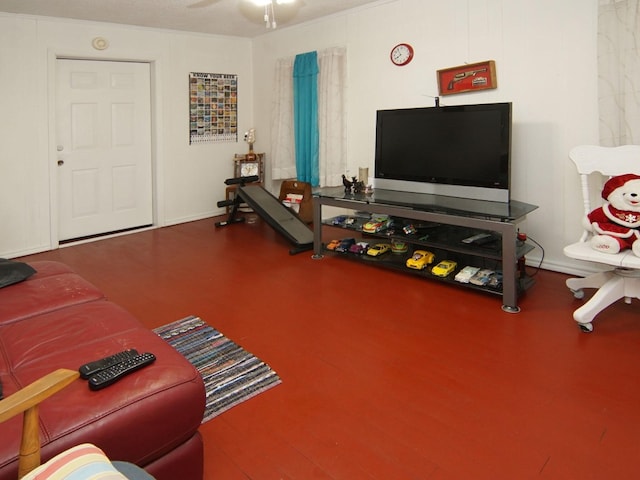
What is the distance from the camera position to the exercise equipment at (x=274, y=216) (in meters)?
4.27

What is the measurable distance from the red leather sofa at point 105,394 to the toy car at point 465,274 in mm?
2194

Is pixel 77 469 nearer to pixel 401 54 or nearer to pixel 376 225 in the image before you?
pixel 376 225

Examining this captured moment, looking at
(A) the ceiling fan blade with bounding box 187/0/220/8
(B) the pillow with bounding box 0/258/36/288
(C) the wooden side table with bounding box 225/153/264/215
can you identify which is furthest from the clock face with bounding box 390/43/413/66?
(B) the pillow with bounding box 0/258/36/288

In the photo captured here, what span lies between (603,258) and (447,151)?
4.69 feet

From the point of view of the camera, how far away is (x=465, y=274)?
10.6 ft

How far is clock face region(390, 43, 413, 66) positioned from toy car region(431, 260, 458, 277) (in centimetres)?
194

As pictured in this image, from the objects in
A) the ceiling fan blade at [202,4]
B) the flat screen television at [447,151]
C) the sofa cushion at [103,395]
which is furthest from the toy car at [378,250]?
the ceiling fan blade at [202,4]

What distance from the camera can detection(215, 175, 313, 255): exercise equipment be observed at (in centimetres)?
427

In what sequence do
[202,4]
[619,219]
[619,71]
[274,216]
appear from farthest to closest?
1. [274,216]
2. [202,4]
3. [619,71]
4. [619,219]

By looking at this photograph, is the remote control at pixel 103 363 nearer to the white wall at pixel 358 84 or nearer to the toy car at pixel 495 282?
the toy car at pixel 495 282

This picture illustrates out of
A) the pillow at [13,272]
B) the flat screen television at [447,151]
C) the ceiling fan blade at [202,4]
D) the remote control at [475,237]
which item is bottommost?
the pillow at [13,272]

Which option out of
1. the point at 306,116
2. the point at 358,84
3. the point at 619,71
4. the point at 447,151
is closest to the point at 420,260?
the point at 447,151

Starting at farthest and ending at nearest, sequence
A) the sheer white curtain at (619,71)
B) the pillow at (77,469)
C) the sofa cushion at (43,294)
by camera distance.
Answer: the sheer white curtain at (619,71), the sofa cushion at (43,294), the pillow at (77,469)

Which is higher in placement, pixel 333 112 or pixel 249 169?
pixel 333 112
